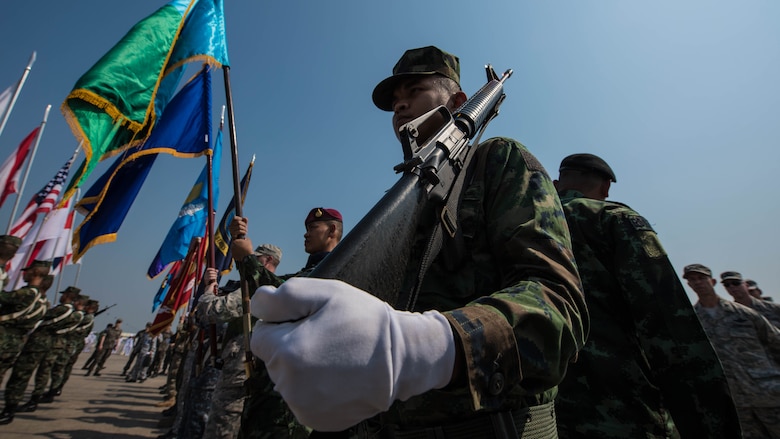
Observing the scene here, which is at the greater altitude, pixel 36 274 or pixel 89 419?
pixel 36 274

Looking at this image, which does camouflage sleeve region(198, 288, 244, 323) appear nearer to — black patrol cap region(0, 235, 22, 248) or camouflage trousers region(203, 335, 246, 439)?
camouflage trousers region(203, 335, 246, 439)

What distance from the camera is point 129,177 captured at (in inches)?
205

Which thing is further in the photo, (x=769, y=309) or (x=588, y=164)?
(x=769, y=309)

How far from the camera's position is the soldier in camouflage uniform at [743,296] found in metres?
6.65

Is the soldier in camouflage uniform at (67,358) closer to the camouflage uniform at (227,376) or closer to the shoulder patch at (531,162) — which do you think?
the camouflage uniform at (227,376)

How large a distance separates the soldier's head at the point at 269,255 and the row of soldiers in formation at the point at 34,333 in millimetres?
5645

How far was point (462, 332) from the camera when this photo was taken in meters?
0.73

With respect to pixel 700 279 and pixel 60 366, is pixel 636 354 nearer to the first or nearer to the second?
pixel 700 279

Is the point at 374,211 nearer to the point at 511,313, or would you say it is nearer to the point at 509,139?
the point at 511,313

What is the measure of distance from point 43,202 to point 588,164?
13.9m

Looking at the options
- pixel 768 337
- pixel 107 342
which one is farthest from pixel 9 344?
pixel 107 342

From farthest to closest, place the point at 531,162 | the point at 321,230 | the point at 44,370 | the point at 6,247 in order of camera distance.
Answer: the point at 44,370 < the point at 6,247 < the point at 321,230 < the point at 531,162

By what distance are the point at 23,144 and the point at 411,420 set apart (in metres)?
15.7

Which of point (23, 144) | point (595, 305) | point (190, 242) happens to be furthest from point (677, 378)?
point (23, 144)
